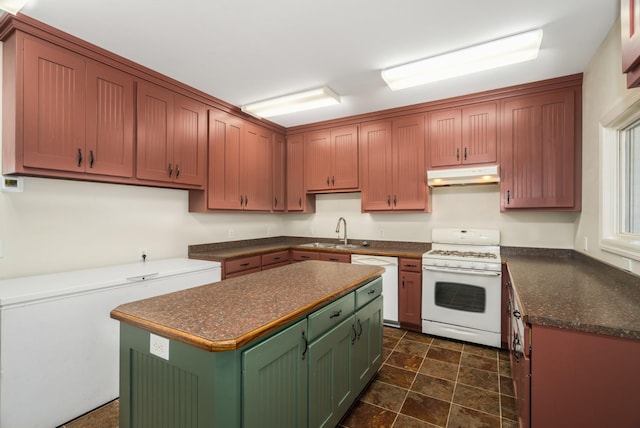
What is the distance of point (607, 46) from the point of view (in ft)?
7.04

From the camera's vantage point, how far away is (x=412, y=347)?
9.70 ft

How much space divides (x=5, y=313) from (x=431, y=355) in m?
3.13

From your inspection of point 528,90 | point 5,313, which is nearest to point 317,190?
point 528,90

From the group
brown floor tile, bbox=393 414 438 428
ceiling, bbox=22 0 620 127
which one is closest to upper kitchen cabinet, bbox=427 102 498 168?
ceiling, bbox=22 0 620 127

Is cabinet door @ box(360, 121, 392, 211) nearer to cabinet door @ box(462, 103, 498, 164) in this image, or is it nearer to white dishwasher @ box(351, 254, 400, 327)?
white dishwasher @ box(351, 254, 400, 327)

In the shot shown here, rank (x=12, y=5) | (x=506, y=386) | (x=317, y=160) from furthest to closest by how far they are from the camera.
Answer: (x=317, y=160) → (x=506, y=386) → (x=12, y=5)

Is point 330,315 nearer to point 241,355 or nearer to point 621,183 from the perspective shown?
point 241,355

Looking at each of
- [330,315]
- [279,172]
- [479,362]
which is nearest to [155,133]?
[279,172]

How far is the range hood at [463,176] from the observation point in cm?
305

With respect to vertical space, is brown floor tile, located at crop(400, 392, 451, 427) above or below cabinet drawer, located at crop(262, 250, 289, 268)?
below

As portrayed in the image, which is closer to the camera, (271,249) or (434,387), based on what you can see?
(434,387)

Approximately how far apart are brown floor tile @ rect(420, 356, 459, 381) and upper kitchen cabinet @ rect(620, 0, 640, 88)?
224cm

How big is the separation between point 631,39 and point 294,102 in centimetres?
264

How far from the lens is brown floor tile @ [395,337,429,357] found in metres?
2.85
